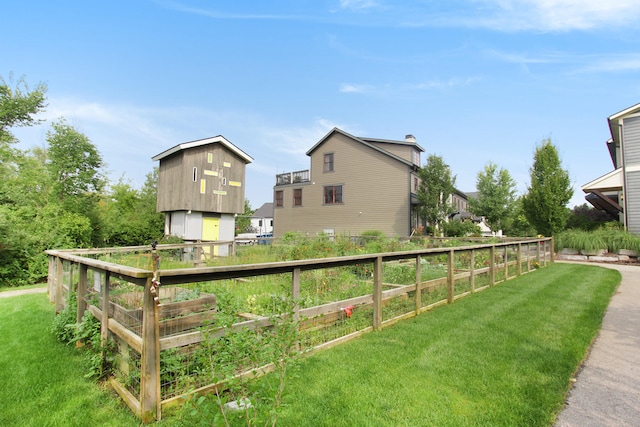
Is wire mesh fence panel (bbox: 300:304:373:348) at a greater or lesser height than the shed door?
lesser

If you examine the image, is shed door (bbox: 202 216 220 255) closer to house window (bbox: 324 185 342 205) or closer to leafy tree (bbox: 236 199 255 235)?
house window (bbox: 324 185 342 205)

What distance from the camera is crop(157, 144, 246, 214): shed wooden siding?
19.6 m

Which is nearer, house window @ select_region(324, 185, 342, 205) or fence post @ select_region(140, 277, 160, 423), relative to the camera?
fence post @ select_region(140, 277, 160, 423)

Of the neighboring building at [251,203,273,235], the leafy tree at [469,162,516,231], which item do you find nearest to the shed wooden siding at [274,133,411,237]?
the leafy tree at [469,162,516,231]

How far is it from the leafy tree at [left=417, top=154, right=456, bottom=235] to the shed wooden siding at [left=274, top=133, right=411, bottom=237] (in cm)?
109

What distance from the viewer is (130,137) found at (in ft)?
61.7

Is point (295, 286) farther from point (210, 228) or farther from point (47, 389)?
point (210, 228)

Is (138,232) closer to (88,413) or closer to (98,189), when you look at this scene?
(98,189)

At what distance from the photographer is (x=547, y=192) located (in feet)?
61.3

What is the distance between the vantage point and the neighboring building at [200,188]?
771 inches

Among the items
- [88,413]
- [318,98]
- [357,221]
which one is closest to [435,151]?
[357,221]

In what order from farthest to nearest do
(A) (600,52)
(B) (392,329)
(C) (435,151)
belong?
(C) (435,151) → (A) (600,52) → (B) (392,329)

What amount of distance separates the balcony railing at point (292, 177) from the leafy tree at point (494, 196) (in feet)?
49.8

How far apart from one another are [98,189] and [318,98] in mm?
13805
